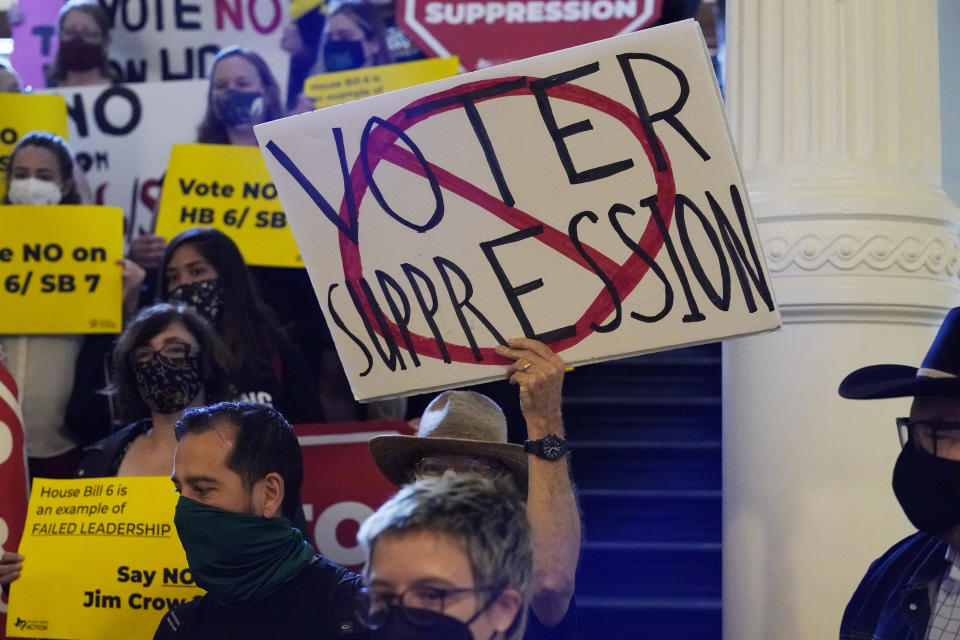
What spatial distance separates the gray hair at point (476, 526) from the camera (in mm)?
1973

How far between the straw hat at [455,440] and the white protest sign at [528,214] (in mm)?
287

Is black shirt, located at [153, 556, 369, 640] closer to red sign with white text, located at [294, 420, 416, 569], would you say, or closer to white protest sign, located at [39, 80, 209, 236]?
red sign with white text, located at [294, 420, 416, 569]

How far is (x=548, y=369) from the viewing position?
8.31 feet

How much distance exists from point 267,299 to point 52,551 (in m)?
1.90

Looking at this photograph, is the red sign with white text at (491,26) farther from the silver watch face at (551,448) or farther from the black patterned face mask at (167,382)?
the silver watch face at (551,448)

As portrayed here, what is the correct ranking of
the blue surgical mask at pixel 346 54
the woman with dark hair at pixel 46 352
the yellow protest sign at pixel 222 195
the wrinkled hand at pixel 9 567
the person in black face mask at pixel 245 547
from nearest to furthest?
the person in black face mask at pixel 245 547 → the wrinkled hand at pixel 9 567 → the woman with dark hair at pixel 46 352 → the yellow protest sign at pixel 222 195 → the blue surgical mask at pixel 346 54

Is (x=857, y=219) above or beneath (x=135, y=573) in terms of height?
above

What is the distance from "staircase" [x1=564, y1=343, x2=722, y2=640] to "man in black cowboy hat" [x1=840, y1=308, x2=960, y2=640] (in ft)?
8.12

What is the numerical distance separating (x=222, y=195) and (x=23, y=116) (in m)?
0.88

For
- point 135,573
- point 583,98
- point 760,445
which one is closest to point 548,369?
point 583,98

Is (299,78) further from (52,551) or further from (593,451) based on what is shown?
(52,551)

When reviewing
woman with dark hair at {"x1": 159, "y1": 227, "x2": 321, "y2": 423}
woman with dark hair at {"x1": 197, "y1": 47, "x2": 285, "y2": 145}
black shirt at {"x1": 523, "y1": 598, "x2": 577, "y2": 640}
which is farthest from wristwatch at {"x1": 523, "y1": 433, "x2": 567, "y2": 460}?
woman with dark hair at {"x1": 197, "y1": 47, "x2": 285, "y2": 145}

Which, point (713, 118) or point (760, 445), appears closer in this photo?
point (713, 118)

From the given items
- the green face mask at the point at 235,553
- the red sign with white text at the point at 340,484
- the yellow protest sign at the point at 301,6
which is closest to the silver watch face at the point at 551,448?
the green face mask at the point at 235,553
